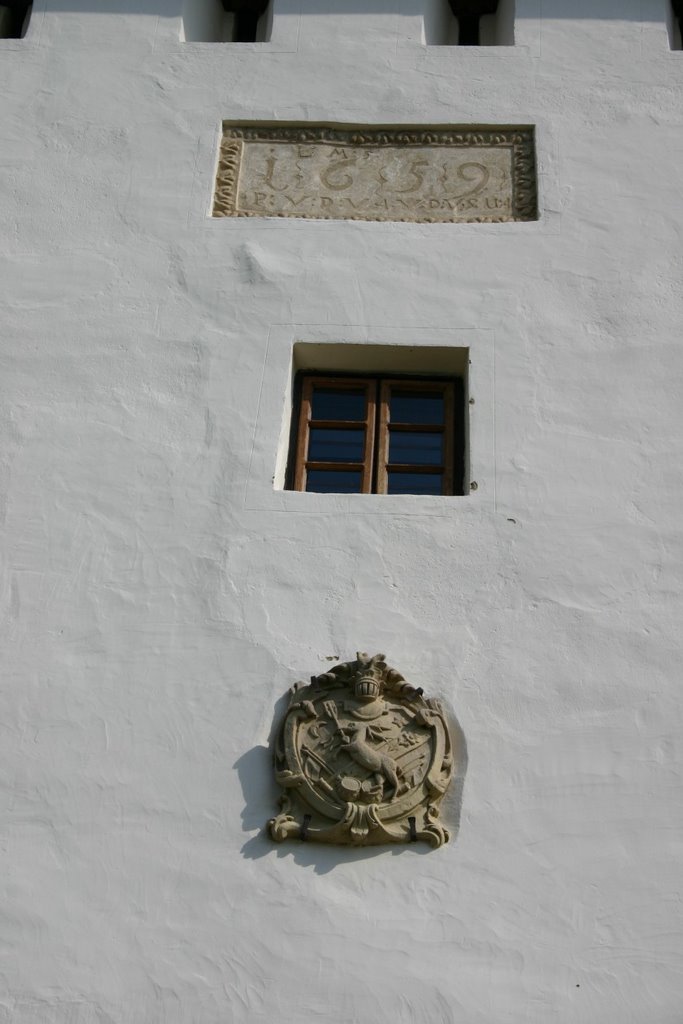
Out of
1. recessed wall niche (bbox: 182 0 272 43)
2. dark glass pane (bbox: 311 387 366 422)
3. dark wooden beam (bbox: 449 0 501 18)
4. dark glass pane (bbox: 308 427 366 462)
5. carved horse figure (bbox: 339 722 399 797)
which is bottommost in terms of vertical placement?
carved horse figure (bbox: 339 722 399 797)

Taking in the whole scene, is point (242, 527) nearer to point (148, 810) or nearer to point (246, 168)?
point (148, 810)

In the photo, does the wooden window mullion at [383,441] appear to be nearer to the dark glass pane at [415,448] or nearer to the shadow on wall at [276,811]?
the dark glass pane at [415,448]

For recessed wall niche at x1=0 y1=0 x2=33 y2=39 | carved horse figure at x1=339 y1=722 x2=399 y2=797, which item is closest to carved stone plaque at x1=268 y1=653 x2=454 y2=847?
carved horse figure at x1=339 y1=722 x2=399 y2=797

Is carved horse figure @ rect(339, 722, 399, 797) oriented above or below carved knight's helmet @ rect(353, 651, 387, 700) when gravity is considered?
below

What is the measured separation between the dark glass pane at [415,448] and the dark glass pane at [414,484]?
0.05 metres

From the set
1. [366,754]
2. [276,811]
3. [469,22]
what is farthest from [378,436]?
[469,22]

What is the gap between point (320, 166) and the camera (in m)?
7.24

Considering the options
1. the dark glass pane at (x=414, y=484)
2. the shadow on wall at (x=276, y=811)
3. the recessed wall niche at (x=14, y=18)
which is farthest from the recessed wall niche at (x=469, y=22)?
the shadow on wall at (x=276, y=811)

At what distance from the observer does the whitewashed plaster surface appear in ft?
17.6

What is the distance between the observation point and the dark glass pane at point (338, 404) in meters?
6.79

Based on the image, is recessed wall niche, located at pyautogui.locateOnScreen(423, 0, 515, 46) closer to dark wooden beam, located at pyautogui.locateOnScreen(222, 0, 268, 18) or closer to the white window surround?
dark wooden beam, located at pyautogui.locateOnScreen(222, 0, 268, 18)

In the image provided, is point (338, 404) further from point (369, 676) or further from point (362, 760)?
point (362, 760)

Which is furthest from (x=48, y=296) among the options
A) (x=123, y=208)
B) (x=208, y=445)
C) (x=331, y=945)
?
(x=331, y=945)

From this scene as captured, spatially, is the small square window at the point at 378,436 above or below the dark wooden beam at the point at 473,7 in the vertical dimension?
below
